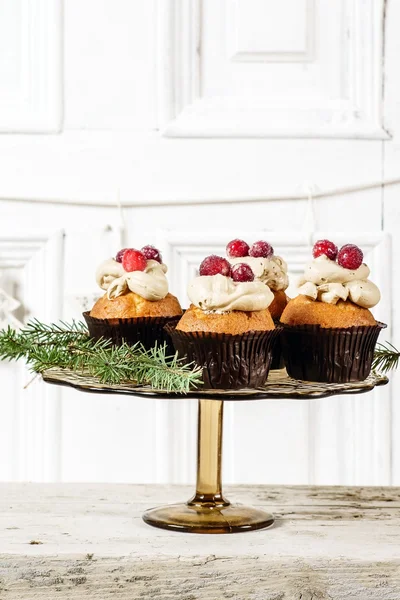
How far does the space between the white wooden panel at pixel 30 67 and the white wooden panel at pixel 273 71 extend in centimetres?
22

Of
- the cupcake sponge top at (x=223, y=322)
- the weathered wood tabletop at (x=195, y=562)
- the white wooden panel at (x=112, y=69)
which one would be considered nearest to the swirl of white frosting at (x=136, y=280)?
the cupcake sponge top at (x=223, y=322)

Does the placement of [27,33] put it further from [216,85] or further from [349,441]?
[349,441]

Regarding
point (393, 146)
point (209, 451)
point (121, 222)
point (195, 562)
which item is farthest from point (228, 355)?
point (393, 146)

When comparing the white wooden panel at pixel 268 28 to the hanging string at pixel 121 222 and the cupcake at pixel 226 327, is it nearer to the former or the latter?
the hanging string at pixel 121 222

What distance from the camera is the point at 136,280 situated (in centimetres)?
134

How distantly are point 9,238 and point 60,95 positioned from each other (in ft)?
1.02

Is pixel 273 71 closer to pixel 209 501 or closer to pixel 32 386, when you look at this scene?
pixel 32 386

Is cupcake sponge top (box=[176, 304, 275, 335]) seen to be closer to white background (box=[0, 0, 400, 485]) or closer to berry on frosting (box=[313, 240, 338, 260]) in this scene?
berry on frosting (box=[313, 240, 338, 260])

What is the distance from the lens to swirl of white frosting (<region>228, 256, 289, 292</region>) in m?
1.41

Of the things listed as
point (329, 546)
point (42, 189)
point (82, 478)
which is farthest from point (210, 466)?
point (42, 189)

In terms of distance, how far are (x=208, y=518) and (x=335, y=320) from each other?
0.33 meters

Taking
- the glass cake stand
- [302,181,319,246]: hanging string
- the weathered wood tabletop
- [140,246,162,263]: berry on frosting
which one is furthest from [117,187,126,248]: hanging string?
the weathered wood tabletop

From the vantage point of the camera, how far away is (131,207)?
1.94m

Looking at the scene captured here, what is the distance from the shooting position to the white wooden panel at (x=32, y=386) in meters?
1.93
